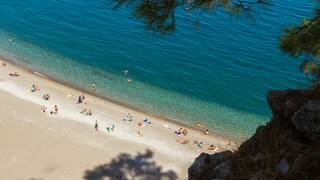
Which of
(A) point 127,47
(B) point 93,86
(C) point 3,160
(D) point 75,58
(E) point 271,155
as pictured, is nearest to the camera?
(E) point 271,155

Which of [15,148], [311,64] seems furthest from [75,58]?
[311,64]

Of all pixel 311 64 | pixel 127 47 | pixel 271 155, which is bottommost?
pixel 127 47

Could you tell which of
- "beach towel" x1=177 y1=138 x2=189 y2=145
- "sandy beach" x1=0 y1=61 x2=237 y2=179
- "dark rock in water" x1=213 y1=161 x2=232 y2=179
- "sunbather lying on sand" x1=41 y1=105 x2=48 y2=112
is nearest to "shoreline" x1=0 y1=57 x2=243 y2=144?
"sandy beach" x1=0 y1=61 x2=237 y2=179

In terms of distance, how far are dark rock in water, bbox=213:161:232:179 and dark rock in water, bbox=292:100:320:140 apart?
6.40 ft

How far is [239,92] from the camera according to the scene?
3494 cm

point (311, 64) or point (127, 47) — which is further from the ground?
point (311, 64)

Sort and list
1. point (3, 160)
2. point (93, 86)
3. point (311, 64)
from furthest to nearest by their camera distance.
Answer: point (93, 86), point (3, 160), point (311, 64)

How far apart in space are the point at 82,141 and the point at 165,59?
16840 millimetres

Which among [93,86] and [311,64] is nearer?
[311,64]

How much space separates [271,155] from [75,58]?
31911mm

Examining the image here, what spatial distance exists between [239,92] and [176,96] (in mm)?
6191

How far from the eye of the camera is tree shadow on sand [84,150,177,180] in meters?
21.9

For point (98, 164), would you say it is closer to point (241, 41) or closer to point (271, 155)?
point (271, 155)

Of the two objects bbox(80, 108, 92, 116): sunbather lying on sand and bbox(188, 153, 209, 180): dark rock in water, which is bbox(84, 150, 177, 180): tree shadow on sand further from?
bbox(188, 153, 209, 180): dark rock in water
